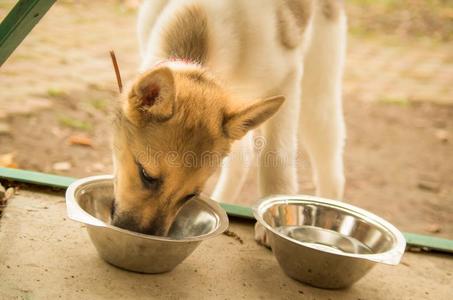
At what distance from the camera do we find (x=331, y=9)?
15.1 feet

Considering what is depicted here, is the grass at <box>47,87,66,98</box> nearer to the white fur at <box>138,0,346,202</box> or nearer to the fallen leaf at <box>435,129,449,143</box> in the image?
the white fur at <box>138,0,346,202</box>

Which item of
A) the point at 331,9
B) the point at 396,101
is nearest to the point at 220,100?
the point at 331,9

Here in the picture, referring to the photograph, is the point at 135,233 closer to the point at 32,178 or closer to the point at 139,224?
the point at 139,224

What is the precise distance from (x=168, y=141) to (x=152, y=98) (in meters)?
0.23

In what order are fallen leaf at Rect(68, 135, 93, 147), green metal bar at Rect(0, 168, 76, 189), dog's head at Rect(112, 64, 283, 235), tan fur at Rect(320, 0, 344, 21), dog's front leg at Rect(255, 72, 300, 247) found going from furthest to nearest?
fallen leaf at Rect(68, 135, 93, 147)
tan fur at Rect(320, 0, 344, 21)
dog's front leg at Rect(255, 72, 300, 247)
green metal bar at Rect(0, 168, 76, 189)
dog's head at Rect(112, 64, 283, 235)

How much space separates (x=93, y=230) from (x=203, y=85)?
3.20ft

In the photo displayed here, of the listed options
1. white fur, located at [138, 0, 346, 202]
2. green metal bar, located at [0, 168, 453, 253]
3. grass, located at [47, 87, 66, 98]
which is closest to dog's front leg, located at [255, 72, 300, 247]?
white fur, located at [138, 0, 346, 202]

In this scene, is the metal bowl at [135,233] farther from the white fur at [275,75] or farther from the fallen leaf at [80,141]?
the fallen leaf at [80,141]

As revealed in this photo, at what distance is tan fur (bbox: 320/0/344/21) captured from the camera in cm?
456

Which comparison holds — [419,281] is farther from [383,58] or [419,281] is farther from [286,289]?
[383,58]

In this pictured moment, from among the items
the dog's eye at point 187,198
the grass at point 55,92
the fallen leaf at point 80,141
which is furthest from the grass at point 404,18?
the dog's eye at point 187,198

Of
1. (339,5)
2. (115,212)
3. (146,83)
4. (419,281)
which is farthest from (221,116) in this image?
(339,5)

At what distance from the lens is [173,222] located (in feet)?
11.6

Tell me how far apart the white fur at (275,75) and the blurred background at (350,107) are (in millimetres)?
815
